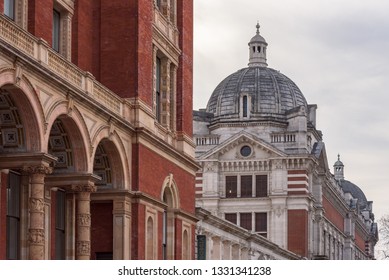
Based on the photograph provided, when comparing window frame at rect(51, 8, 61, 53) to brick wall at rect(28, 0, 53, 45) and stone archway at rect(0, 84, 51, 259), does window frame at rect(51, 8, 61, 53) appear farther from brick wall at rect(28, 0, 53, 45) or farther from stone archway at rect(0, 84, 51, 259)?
stone archway at rect(0, 84, 51, 259)

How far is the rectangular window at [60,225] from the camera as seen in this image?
32656 mm

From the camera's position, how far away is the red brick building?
1110 inches

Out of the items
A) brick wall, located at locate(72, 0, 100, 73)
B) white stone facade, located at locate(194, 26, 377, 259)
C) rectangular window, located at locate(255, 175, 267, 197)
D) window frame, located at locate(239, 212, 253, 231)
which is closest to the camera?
brick wall, located at locate(72, 0, 100, 73)

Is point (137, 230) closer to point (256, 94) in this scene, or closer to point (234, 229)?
point (234, 229)

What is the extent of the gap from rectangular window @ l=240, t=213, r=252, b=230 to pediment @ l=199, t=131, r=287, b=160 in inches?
182

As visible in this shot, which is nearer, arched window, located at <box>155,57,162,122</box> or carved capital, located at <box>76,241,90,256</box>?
carved capital, located at <box>76,241,90,256</box>

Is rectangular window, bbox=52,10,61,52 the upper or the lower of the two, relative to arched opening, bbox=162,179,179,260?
upper

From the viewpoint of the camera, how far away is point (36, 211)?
92.3 feet

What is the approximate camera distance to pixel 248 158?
87188 millimetres

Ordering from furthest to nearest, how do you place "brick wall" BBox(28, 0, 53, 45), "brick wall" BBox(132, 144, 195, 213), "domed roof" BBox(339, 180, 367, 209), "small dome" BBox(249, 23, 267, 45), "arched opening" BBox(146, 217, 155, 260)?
"domed roof" BBox(339, 180, 367, 209), "small dome" BBox(249, 23, 267, 45), "arched opening" BBox(146, 217, 155, 260), "brick wall" BBox(132, 144, 195, 213), "brick wall" BBox(28, 0, 53, 45)

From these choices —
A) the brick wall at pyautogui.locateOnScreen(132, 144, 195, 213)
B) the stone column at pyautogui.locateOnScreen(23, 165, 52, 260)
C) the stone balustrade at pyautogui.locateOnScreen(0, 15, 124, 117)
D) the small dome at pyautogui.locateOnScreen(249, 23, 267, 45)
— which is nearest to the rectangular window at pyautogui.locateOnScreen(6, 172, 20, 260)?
the stone column at pyautogui.locateOnScreen(23, 165, 52, 260)

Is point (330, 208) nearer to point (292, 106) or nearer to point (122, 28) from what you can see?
point (292, 106)

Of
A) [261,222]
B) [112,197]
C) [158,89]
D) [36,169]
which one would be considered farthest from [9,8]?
[261,222]

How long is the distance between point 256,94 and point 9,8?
63.7m
